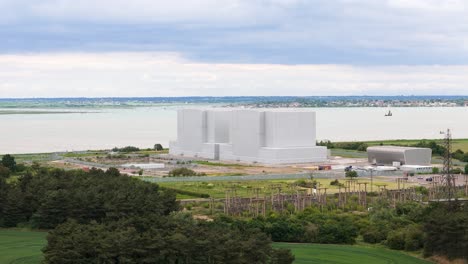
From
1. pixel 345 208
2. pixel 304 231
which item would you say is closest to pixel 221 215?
pixel 304 231

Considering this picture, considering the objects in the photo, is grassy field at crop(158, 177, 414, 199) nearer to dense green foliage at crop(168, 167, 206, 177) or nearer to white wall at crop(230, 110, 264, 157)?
dense green foliage at crop(168, 167, 206, 177)

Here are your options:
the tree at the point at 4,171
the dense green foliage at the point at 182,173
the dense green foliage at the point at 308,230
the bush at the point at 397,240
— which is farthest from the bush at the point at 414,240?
the tree at the point at 4,171

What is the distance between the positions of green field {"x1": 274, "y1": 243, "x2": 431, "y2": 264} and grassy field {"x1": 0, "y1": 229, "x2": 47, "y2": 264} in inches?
363

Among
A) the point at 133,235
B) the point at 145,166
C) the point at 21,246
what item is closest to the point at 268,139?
the point at 145,166

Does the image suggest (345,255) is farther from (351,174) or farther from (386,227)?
(351,174)

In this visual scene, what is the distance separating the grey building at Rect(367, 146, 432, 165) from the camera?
219 feet

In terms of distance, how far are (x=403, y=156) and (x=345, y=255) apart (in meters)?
37.3

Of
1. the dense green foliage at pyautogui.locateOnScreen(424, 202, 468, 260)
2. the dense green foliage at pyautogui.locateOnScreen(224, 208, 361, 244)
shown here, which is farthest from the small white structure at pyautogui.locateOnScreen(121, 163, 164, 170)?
the dense green foliage at pyautogui.locateOnScreen(424, 202, 468, 260)

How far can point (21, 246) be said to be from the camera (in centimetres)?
3244

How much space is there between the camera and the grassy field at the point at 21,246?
2962 centimetres

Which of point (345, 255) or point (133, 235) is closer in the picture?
point (133, 235)

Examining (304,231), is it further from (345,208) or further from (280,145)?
(280,145)

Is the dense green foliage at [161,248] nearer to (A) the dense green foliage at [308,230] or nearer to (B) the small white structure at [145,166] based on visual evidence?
(A) the dense green foliage at [308,230]

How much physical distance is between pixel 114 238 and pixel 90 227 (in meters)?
2.04
